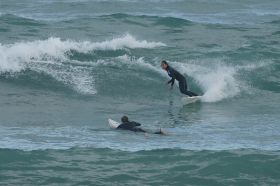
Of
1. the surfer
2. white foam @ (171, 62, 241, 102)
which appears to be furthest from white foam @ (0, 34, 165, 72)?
the surfer

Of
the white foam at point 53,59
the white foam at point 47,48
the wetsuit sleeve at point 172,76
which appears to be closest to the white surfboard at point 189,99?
the wetsuit sleeve at point 172,76

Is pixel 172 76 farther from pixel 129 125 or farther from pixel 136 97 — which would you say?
pixel 129 125

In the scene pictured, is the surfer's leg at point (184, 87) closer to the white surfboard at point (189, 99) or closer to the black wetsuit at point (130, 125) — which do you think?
the white surfboard at point (189, 99)

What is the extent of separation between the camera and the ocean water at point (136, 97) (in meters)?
18.1

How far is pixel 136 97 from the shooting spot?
2609 cm

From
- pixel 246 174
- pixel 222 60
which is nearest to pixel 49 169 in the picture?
pixel 246 174

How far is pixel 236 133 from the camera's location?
2098 centimetres

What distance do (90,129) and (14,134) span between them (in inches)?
76.3

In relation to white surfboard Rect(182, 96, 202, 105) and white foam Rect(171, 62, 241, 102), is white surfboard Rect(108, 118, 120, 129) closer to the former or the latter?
white surfboard Rect(182, 96, 202, 105)

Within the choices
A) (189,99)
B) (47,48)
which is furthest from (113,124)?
(47,48)

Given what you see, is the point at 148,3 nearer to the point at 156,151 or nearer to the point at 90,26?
the point at 90,26

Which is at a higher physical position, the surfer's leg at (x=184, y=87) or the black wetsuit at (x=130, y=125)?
the surfer's leg at (x=184, y=87)

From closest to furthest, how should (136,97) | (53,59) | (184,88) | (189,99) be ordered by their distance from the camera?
(189,99), (184,88), (136,97), (53,59)

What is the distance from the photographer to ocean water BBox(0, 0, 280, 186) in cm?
1814
